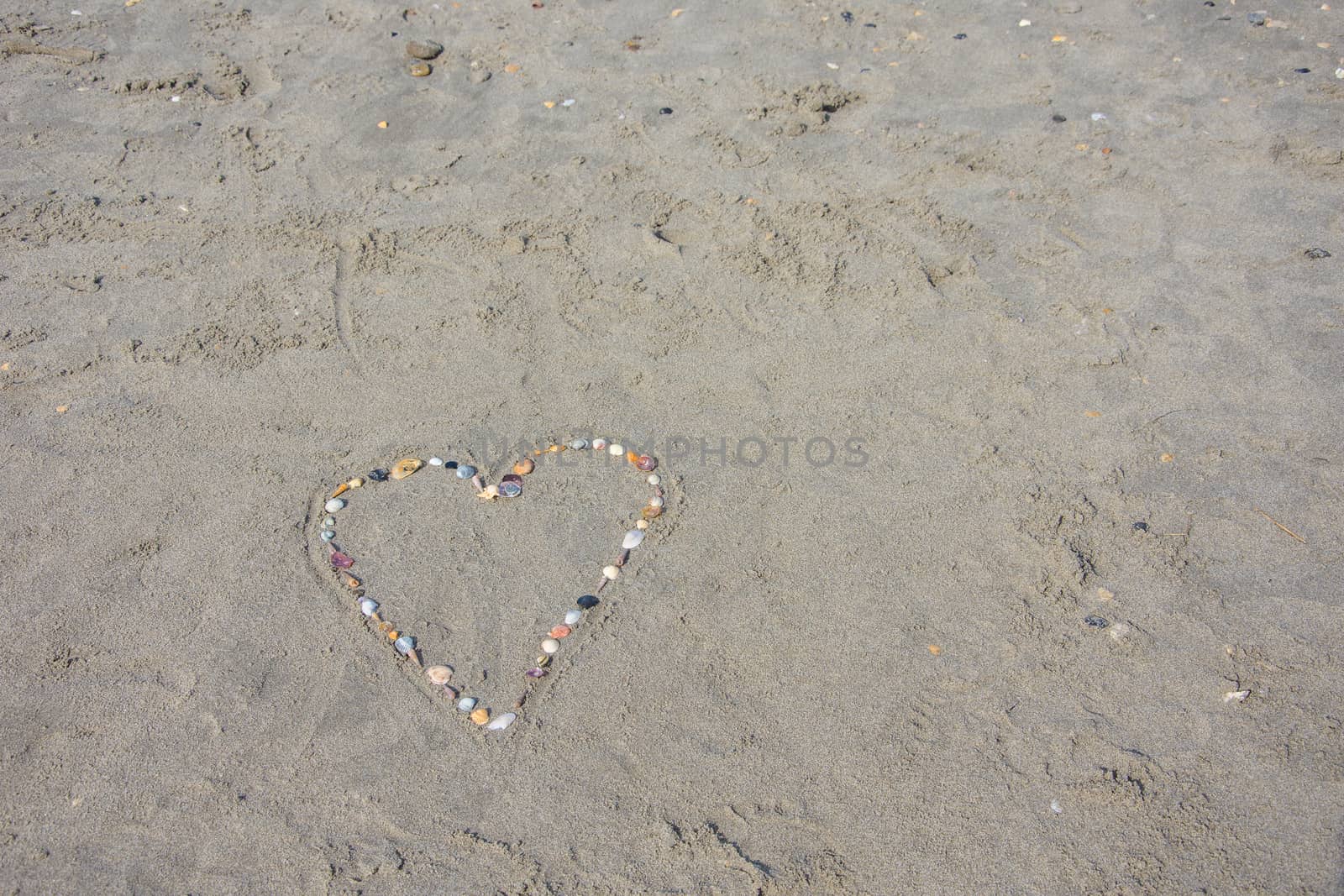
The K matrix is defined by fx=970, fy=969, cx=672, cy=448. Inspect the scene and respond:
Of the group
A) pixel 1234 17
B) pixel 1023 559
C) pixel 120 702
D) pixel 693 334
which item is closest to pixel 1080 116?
pixel 1234 17

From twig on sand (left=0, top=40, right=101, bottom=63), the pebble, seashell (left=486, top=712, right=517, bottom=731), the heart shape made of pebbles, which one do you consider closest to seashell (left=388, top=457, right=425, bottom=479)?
the heart shape made of pebbles

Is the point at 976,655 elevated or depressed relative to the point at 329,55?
depressed

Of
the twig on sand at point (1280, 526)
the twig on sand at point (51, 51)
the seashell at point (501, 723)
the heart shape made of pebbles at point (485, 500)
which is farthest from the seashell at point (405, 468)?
the twig on sand at point (51, 51)

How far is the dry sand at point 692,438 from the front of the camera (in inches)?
101

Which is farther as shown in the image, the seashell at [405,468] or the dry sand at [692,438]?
the seashell at [405,468]

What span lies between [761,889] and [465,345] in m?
2.39

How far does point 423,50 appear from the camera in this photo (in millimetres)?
5535

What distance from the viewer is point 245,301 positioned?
162 inches

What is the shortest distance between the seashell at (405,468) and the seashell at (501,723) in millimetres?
1048

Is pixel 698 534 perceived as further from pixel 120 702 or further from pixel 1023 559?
pixel 120 702

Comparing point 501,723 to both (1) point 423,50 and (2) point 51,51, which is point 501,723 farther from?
(2) point 51,51

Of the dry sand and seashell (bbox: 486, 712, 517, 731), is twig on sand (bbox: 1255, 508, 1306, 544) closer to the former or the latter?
the dry sand

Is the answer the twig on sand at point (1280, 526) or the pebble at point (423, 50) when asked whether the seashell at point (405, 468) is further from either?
the pebble at point (423, 50)

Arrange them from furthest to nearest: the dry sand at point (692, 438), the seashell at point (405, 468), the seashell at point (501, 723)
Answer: the seashell at point (405, 468)
the seashell at point (501, 723)
the dry sand at point (692, 438)
